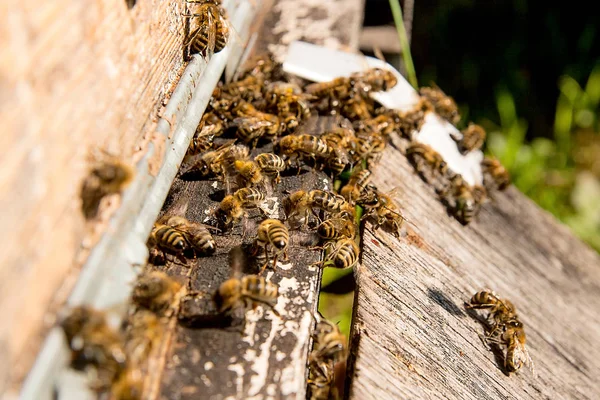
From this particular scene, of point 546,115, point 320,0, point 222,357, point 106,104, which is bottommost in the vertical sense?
point 546,115

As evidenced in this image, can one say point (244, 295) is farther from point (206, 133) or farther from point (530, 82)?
point (530, 82)

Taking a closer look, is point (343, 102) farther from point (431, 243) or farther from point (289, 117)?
point (431, 243)

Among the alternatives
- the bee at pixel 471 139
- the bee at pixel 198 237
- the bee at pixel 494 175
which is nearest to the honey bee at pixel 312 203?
the bee at pixel 198 237

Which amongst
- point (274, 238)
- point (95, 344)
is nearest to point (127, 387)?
point (95, 344)

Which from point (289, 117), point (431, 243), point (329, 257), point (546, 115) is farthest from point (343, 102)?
point (546, 115)

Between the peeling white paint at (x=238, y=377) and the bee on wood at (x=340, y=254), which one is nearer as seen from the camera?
the peeling white paint at (x=238, y=377)

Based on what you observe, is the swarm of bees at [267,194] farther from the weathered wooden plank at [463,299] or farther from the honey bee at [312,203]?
the weathered wooden plank at [463,299]

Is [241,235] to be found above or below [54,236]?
below
